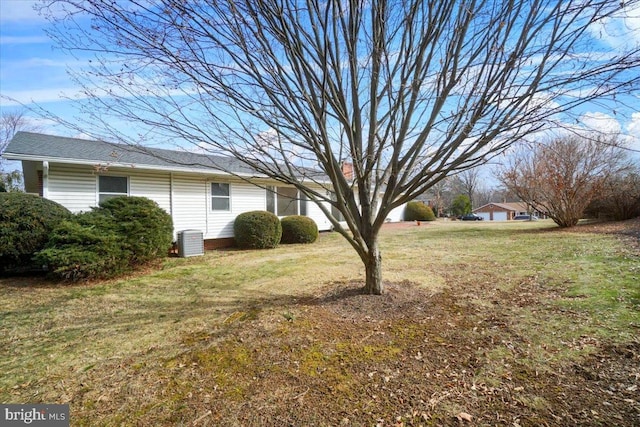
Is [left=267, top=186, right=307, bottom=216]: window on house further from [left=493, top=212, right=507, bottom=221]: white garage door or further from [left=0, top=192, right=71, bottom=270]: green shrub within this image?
[left=493, top=212, right=507, bottom=221]: white garage door

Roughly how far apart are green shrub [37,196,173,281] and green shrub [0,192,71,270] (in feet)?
1.68

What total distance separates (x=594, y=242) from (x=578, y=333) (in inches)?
279

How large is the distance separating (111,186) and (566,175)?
15800 mm

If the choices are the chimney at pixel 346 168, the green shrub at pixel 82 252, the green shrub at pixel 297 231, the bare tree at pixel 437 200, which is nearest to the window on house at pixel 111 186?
the green shrub at pixel 82 252

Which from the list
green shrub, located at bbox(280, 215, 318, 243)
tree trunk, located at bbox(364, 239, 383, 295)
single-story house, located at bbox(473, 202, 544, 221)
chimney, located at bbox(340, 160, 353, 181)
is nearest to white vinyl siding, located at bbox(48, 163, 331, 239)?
green shrub, located at bbox(280, 215, 318, 243)

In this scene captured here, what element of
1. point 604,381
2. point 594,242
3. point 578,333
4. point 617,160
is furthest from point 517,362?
point 617,160

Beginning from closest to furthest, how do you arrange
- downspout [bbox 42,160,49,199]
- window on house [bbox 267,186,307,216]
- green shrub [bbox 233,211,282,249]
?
downspout [bbox 42,160,49,199]
green shrub [bbox 233,211,282,249]
window on house [bbox 267,186,307,216]

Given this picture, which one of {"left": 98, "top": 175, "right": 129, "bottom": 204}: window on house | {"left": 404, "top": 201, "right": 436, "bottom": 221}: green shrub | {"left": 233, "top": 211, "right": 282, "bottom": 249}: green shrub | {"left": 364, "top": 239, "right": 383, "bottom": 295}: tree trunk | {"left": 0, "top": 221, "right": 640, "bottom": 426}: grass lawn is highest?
{"left": 98, "top": 175, "right": 129, "bottom": 204}: window on house

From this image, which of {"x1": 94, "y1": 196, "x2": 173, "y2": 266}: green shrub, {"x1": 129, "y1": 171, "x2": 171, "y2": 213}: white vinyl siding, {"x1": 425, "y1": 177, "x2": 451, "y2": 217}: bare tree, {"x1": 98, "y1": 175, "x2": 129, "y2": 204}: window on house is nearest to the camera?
A: {"x1": 94, "y1": 196, "x2": 173, "y2": 266}: green shrub

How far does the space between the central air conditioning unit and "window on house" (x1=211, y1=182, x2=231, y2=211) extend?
165 centimetres

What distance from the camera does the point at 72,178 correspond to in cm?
801

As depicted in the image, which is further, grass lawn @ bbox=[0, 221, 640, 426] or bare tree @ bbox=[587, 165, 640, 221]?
bare tree @ bbox=[587, 165, 640, 221]

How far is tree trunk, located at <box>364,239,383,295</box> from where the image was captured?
160 inches

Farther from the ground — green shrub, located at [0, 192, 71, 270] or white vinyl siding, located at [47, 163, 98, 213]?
white vinyl siding, located at [47, 163, 98, 213]
